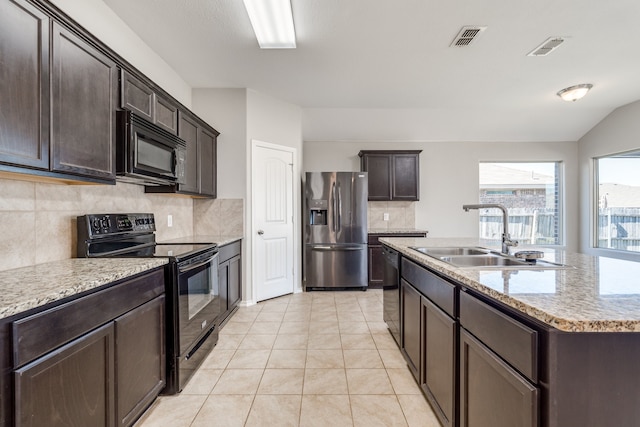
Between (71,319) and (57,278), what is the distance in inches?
10.5

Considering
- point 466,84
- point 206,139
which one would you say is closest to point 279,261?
point 206,139

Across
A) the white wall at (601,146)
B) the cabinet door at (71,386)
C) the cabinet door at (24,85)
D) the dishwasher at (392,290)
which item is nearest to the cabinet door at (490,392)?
the dishwasher at (392,290)

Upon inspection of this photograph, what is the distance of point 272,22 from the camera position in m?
2.36

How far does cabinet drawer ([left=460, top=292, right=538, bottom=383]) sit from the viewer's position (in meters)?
0.85

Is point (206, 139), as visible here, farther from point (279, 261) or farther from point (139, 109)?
point (279, 261)

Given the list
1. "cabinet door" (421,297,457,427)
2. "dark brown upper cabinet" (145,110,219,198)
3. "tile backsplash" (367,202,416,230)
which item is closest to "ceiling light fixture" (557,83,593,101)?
"tile backsplash" (367,202,416,230)

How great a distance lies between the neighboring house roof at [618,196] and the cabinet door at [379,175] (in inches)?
142

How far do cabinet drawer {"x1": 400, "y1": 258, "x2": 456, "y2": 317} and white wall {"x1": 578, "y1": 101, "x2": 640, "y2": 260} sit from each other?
15.3 ft

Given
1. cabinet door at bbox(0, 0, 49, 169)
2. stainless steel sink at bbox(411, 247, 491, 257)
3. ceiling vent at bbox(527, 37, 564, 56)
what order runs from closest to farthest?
cabinet door at bbox(0, 0, 49, 169), stainless steel sink at bbox(411, 247, 491, 257), ceiling vent at bbox(527, 37, 564, 56)

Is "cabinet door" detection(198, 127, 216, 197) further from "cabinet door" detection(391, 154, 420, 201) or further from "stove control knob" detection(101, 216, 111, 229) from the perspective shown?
"cabinet door" detection(391, 154, 420, 201)

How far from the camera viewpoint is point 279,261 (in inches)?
156

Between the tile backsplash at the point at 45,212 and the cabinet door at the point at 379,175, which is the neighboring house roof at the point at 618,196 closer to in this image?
the cabinet door at the point at 379,175

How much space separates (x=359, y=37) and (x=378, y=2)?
1.46 feet

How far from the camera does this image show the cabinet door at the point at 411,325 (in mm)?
1864
